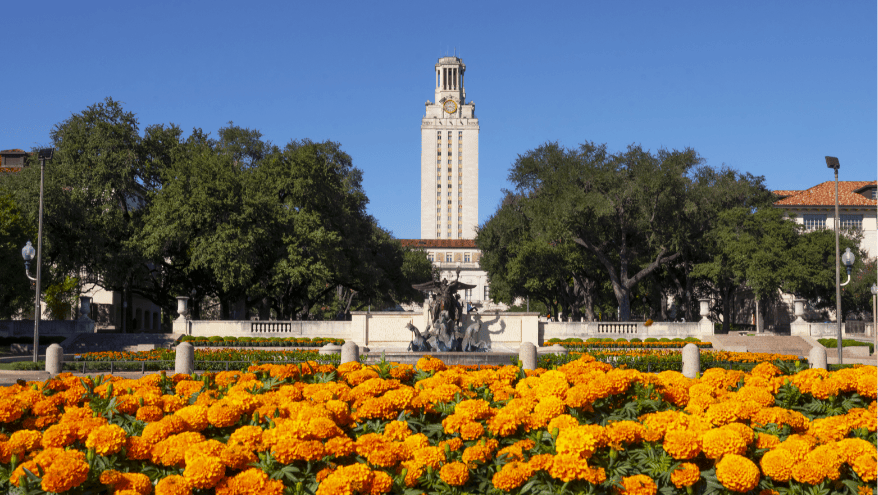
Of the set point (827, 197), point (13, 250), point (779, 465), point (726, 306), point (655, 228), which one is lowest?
point (779, 465)

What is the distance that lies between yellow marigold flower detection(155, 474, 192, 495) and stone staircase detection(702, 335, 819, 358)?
37277 millimetres

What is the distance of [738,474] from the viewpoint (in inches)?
221

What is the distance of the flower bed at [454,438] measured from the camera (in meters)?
5.75

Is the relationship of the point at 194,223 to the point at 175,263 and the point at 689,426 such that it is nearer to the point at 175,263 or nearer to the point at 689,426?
the point at 175,263

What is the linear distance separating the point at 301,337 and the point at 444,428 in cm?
3467

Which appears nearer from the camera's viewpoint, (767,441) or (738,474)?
(738,474)

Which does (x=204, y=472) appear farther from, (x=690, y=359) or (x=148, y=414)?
(x=690, y=359)

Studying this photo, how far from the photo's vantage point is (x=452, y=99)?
6127 inches

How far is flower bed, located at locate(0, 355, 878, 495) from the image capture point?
5750 mm

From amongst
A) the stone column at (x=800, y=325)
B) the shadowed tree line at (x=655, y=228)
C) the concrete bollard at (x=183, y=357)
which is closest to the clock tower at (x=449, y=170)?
the shadowed tree line at (x=655, y=228)

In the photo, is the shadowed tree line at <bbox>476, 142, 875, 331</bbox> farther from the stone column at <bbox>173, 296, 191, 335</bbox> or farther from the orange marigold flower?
the orange marigold flower

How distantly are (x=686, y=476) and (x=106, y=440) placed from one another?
192 inches

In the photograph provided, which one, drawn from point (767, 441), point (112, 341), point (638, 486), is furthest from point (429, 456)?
point (112, 341)

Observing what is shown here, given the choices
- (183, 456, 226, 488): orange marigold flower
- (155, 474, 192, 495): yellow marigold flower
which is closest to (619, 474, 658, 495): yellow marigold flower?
(183, 456, 226, 488): orange marigold flower
